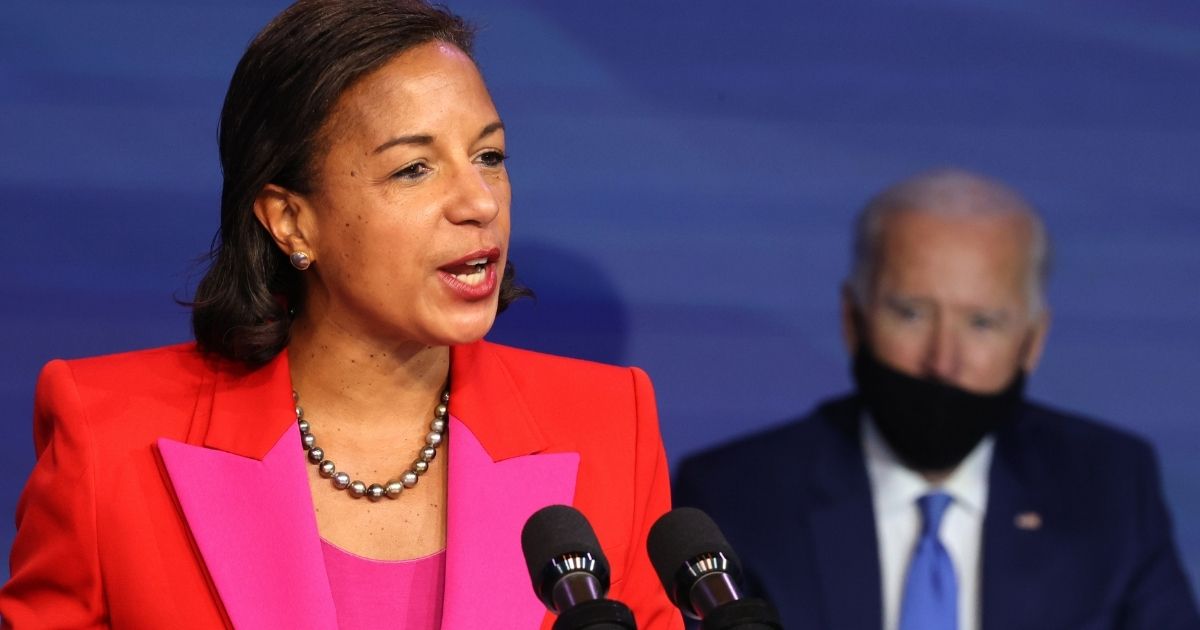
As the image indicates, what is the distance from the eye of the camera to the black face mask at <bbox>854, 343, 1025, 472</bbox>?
9.75ft

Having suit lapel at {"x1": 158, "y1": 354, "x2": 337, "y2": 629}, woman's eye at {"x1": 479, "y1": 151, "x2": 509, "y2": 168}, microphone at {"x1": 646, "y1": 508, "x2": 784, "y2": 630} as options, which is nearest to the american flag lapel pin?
woman's eye at {"x1": 479, "y1": 151, "x2": 509, "y2": 168}

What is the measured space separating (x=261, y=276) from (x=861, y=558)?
1283 mm

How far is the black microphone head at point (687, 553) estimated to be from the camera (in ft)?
4.63

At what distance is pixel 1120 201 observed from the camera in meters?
3.02

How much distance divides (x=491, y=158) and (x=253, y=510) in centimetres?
57

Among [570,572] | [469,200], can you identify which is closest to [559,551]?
[570,572]

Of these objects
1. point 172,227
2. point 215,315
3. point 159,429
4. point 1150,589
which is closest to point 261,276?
point 215,315

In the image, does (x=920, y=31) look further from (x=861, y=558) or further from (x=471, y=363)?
(x=471, y=363)

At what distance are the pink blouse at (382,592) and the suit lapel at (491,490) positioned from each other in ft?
0.22

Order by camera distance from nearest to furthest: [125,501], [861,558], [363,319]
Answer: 1. [125,501]
2. [363,319]
3. [861,558]

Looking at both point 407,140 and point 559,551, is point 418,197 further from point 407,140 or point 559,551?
point 559,551

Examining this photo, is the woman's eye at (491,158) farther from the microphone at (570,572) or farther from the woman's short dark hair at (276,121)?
the microphone at (570,572)

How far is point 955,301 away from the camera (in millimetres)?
2936

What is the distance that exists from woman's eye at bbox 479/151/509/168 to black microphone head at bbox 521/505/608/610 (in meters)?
0.81
